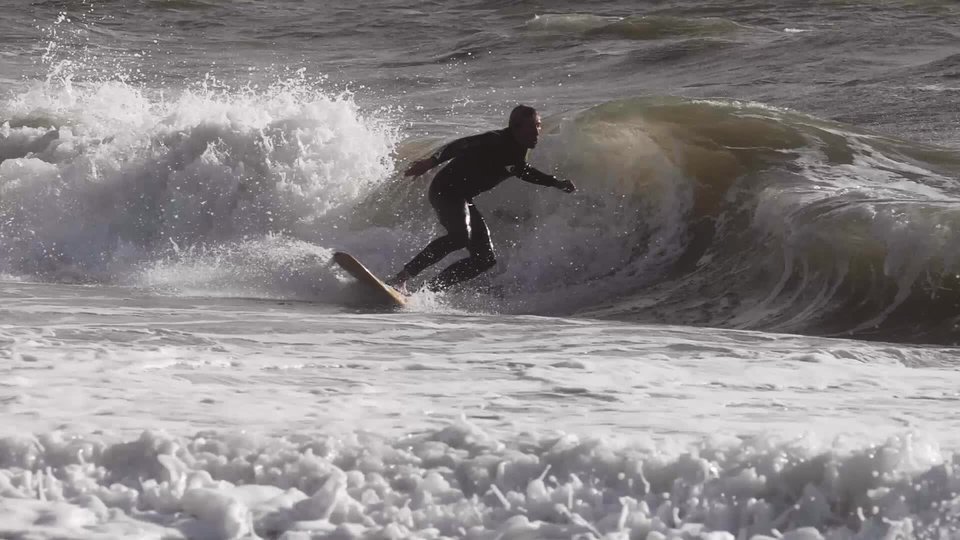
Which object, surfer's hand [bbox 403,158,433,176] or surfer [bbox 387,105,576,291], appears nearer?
surfer's hand [bbox 403,158,433,176]

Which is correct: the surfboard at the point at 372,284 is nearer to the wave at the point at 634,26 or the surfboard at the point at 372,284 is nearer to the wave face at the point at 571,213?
the wave face at the point at 571,213

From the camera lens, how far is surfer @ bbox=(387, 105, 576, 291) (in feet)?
27.5

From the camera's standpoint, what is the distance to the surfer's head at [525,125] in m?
8.20

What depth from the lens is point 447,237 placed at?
27.8 feet

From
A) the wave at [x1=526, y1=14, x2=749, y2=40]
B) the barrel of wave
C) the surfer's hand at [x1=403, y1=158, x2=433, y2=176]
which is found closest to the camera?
the surfer's hand at [x1=403, y1=158, x2=433, y2=176]

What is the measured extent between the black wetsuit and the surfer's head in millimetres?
80

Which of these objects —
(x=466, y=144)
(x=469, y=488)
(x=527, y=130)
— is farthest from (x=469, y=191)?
(x=469, y=488)

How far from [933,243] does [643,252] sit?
2188 millimetres

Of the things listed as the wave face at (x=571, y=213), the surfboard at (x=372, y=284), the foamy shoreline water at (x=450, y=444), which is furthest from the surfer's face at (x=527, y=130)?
the foamy shoreline water at (x=450, y=444)

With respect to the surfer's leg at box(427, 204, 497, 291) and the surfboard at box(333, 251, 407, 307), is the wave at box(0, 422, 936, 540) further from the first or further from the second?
the surfer's leg at box(427, 204, 497, 291)

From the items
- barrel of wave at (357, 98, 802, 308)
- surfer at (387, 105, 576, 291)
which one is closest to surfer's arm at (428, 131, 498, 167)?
surfer at (387, 105, 576, 291)

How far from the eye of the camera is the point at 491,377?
517cm

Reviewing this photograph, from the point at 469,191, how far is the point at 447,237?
1.08 feet

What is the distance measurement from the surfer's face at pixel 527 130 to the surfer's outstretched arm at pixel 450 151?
0.20 metres
